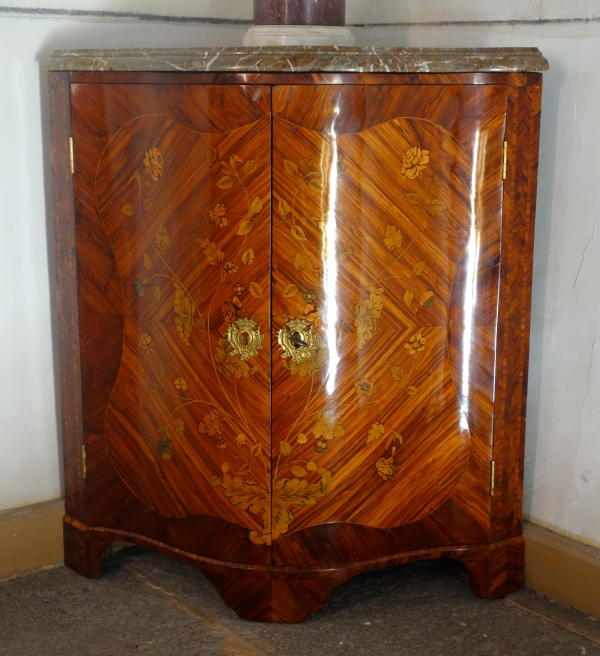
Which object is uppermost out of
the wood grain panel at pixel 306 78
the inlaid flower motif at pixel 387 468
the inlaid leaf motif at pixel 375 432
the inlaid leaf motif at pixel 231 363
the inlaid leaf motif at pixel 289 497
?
the wood grain panel at pixel 306 78

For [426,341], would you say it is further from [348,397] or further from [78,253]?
[78,253]

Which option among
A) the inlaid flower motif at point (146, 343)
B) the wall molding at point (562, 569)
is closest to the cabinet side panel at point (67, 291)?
the inlaid flower motif at point (146, 343)

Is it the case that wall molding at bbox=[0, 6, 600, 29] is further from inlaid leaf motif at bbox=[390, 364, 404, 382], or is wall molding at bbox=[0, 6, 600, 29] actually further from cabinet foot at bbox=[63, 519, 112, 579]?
cabinet foot at bbox=[63, 519, 112, 579]

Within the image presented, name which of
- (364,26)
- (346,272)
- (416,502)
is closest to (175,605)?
(416,502)

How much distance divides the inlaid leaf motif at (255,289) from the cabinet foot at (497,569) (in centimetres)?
76

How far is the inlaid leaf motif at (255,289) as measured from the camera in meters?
1.85

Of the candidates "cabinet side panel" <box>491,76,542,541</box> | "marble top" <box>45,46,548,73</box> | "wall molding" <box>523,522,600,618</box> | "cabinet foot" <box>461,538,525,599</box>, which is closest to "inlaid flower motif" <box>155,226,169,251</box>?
"marble top" <box>45,46,548,73</box>

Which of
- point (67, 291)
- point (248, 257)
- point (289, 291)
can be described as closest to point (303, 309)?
point (289, 291)

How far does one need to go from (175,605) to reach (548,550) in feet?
2.83

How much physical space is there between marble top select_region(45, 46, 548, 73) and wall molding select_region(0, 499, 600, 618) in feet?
3.46

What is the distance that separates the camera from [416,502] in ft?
6.51

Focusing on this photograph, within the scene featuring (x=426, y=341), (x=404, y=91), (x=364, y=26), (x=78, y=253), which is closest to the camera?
(x=404, y=91)

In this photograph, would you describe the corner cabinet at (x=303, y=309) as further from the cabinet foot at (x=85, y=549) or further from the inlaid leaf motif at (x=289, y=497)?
the cabinet foot at (x=85, y=549)

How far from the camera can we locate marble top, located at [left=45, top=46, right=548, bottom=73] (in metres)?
1.75
